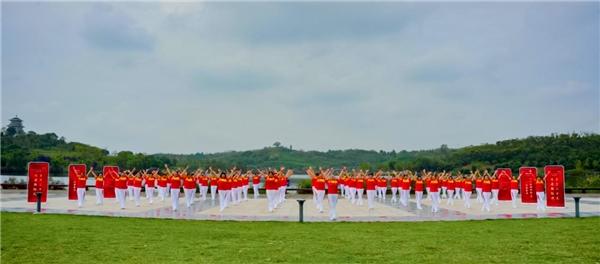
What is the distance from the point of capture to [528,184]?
25000 millimetres

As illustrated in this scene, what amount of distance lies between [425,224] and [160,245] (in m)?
8.16

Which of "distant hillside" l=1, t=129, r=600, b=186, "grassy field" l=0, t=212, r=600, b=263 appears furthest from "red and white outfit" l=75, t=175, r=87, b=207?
"distant hillside" l=1, t=129, r=600, b=186

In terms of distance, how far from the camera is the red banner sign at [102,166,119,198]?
85.1 ft

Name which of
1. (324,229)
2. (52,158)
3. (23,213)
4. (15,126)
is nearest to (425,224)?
(324,229)

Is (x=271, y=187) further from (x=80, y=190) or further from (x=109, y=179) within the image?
(x=109, y=179)

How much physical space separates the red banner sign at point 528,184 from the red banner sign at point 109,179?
67.5ft

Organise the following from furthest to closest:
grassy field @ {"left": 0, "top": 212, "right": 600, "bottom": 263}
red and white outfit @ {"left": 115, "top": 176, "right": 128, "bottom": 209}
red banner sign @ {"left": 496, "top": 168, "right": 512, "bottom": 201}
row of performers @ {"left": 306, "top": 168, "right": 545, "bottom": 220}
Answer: red banner sign @ {"left": 496, "top": 168, "right": 512, "bottom": 201}, red and white outfit @ {"left": 115, "top": 176, "right": 128, "bottom": 209}, row of performers @ {"left": 306, "top": 168, "right": 545, "bottom": 220}, grassy field @ {"left": 0, "top": 212, "right": 600, "bottom": 263}

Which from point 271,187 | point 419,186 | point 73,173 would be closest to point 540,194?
point 419,186

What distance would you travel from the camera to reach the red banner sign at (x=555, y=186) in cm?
2241

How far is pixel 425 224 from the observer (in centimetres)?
1543

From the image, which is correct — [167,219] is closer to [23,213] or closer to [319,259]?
[23,213]

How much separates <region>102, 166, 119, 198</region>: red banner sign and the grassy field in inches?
388

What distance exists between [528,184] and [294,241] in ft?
57.5

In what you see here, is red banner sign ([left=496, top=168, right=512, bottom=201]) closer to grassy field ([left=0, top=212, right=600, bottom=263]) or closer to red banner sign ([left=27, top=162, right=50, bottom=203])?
grassy field ([left=0, top=212, right=600, bottom=263])
